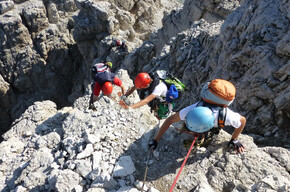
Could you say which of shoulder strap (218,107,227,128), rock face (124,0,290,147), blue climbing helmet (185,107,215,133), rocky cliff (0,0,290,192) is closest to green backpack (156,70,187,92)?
rocky cliff (0,0,290,192)

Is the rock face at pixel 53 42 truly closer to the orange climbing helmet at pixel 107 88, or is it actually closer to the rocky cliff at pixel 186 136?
the rocky cliff at pixel 186 136

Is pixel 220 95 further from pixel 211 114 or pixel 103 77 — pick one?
pixel 103 77

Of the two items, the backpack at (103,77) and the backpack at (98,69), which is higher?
the backpack at (98,69)

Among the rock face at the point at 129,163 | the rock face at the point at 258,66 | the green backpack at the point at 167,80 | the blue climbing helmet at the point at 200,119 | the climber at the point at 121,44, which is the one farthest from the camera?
the climber at the point at 121,44

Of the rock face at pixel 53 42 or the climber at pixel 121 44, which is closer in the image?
the climber at pixel 121 44

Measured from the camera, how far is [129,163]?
4.40m

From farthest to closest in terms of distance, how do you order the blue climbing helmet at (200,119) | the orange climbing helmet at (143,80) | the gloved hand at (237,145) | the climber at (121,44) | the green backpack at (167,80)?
the climber at (121,44) < the green backpack at (167,80) < the orange climbing helmet at (143,80) < the gloved hand at (237,145) < the blue climbing helmet at (200,119)

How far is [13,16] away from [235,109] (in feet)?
114

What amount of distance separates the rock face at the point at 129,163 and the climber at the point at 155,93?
842 mm

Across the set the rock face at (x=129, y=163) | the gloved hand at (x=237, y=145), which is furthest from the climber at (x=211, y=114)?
the rock face at (x=129, y=163)

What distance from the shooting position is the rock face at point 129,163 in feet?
13.1

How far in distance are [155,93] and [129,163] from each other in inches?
87.4

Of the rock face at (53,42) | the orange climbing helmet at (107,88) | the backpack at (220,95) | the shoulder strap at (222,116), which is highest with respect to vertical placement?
the backpack at (220,95)

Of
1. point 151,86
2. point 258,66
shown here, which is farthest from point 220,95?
point 258,66
